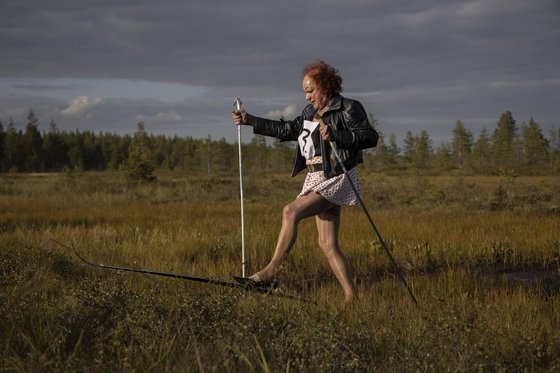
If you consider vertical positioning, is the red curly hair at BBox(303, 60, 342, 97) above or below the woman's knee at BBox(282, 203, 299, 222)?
above

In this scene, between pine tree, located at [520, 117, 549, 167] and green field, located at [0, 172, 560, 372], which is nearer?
green field, located at [0, 172, 560, 372]

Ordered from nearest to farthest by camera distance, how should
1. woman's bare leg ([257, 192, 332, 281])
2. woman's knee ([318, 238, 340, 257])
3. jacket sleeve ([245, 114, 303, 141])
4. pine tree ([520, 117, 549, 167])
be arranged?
woman's bare leg ([257, 192, 332, 281]), woman's knee ([318, 238, 340, 257]), jacket sleeve ([245, 114, 303, 141]), pine tree ([520, 117, 549, 167])

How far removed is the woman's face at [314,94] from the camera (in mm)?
5910

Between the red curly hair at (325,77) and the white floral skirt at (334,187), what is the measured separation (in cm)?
87

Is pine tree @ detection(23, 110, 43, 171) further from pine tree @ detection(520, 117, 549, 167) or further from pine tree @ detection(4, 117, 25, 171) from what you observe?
pine tree @ detection(520, 117, 549, 167)

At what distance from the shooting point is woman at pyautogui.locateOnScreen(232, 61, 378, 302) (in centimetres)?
558

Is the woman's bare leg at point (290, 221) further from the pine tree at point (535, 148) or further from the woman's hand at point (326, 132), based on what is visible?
the pine tree at point (535, 148)

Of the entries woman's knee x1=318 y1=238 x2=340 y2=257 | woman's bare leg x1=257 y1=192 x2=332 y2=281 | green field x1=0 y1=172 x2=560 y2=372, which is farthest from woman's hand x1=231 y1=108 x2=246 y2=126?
green field x1=0 y1=172 x2=560 y2=372

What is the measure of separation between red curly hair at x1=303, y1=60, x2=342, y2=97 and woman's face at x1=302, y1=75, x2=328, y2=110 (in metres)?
0.04

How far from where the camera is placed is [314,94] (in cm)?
592

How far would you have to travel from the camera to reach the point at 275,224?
40.5ft

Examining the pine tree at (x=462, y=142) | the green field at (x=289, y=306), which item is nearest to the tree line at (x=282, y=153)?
the pine tree at (x=462, y=142)

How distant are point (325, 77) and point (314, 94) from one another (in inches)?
8.3

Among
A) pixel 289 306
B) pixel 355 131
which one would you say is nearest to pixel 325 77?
pixel 355 131
